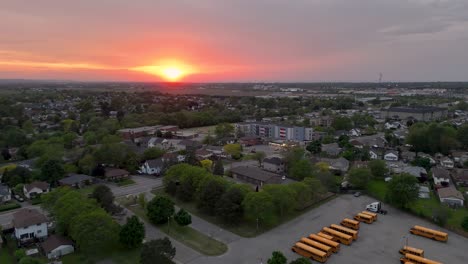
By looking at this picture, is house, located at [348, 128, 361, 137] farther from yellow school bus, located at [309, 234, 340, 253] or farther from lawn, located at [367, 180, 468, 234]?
yellow school bus, located at [309, 234, 340, 253]

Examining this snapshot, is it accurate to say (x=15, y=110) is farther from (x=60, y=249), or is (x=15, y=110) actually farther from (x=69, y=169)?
(x=60, y=249)

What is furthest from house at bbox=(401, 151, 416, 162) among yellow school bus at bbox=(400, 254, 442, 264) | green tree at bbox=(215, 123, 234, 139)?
green tree at bbox=(215, 123, 234, 139)

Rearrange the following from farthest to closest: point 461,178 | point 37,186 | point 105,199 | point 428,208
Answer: point 461,178, point 37,186, point 428,208, point 105,199

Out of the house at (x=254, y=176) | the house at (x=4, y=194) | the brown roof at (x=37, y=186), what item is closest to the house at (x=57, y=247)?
the brown roof at (x=37, y=186)

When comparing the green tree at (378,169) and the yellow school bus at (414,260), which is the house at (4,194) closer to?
the yellow school bus at (414,260)

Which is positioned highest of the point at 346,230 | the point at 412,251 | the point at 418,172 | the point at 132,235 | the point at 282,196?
the point at 282,196

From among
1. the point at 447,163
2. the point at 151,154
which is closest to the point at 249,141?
the point at 151,154

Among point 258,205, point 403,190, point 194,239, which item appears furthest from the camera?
point 403,190

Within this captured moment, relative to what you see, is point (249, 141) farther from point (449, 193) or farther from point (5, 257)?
point (5, 257)
